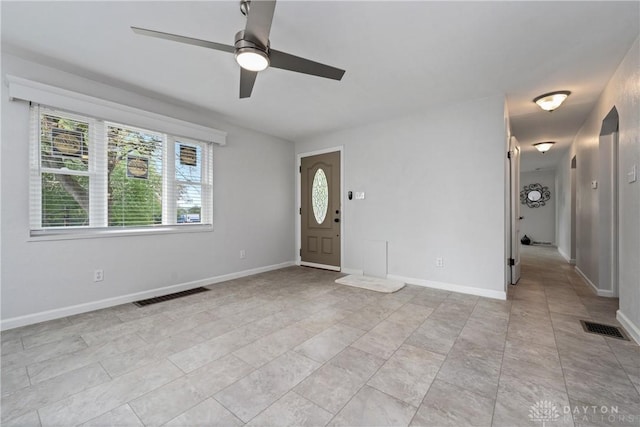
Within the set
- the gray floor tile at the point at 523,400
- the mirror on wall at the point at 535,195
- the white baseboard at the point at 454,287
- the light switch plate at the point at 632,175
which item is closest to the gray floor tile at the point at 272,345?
the gray floor tile at the point at 523,400

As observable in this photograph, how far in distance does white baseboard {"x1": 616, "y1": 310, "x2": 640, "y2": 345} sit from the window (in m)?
4.81

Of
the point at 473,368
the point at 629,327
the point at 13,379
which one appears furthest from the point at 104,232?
the point at 629,327

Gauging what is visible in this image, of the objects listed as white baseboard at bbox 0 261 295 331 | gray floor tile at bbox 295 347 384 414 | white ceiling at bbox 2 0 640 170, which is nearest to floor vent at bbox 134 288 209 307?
white baseboard at bbox 0 261 295 331

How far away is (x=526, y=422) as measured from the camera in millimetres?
1384

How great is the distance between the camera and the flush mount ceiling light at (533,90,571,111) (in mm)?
3199

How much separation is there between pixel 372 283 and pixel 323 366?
2.20m

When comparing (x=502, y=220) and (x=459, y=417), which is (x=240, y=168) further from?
(x=459, y=417)

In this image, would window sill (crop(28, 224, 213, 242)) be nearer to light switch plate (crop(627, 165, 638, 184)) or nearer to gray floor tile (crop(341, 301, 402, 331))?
gray floor tile (crop(341, 301, 402, 331))

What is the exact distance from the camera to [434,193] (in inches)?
150

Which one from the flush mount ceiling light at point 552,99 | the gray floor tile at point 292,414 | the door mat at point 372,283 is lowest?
the gray floor tile at point 292,414

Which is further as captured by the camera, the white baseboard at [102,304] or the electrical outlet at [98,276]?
the electrical outlet at [98,276]

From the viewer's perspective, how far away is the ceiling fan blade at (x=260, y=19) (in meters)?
1.45

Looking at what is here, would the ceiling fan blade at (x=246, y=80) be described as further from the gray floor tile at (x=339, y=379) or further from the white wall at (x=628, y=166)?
the white wall at (x=628, y=166)

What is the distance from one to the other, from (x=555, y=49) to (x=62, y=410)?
4.40 m
